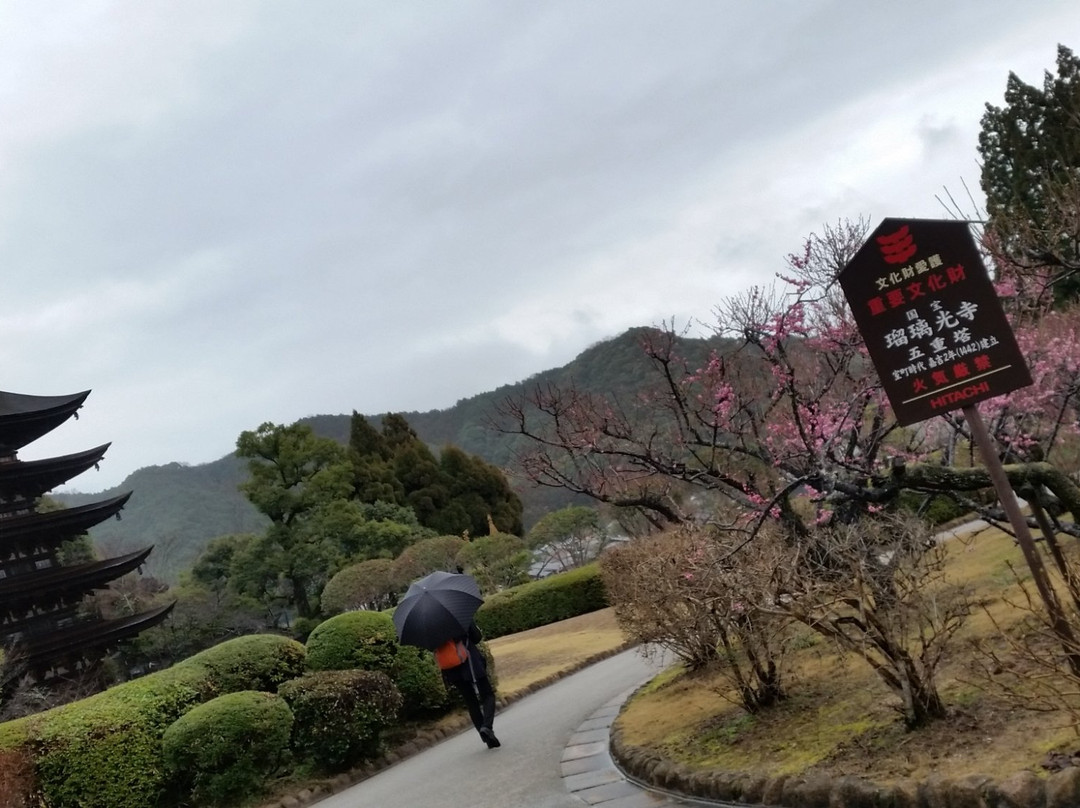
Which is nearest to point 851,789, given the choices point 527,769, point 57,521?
point 527,769

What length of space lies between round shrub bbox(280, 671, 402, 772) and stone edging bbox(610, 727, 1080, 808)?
335 cm

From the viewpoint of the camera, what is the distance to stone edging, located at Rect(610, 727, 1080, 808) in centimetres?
323

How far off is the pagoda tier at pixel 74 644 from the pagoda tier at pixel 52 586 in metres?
0.82

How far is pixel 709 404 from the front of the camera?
31.0 ft

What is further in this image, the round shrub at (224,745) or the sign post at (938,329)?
the round shrub at (224,745)

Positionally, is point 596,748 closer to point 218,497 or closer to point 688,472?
point 688,472

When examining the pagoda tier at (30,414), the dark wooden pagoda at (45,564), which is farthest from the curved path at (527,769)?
the pagoda tier at (30,414)

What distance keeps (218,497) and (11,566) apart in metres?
56.6

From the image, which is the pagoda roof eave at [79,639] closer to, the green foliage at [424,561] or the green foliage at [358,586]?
the green foliage at [358,586]

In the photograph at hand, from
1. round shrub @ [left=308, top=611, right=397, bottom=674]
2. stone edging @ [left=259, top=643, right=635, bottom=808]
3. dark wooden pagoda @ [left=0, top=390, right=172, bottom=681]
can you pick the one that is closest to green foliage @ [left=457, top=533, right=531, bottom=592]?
dark wooden pagoda @ [left=0, top=390, right=172, bottom=681]

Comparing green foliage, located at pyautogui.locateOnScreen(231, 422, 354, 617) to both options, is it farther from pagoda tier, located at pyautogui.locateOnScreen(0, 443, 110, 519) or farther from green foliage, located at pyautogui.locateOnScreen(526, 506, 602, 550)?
green foliage, located at pyautogui.locateOnScreen(526, 506, 602, 550)

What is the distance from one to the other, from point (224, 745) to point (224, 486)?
73.6m

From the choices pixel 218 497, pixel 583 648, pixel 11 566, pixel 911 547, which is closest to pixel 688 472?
pixel 911 547

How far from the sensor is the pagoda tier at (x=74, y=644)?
17.9 m
